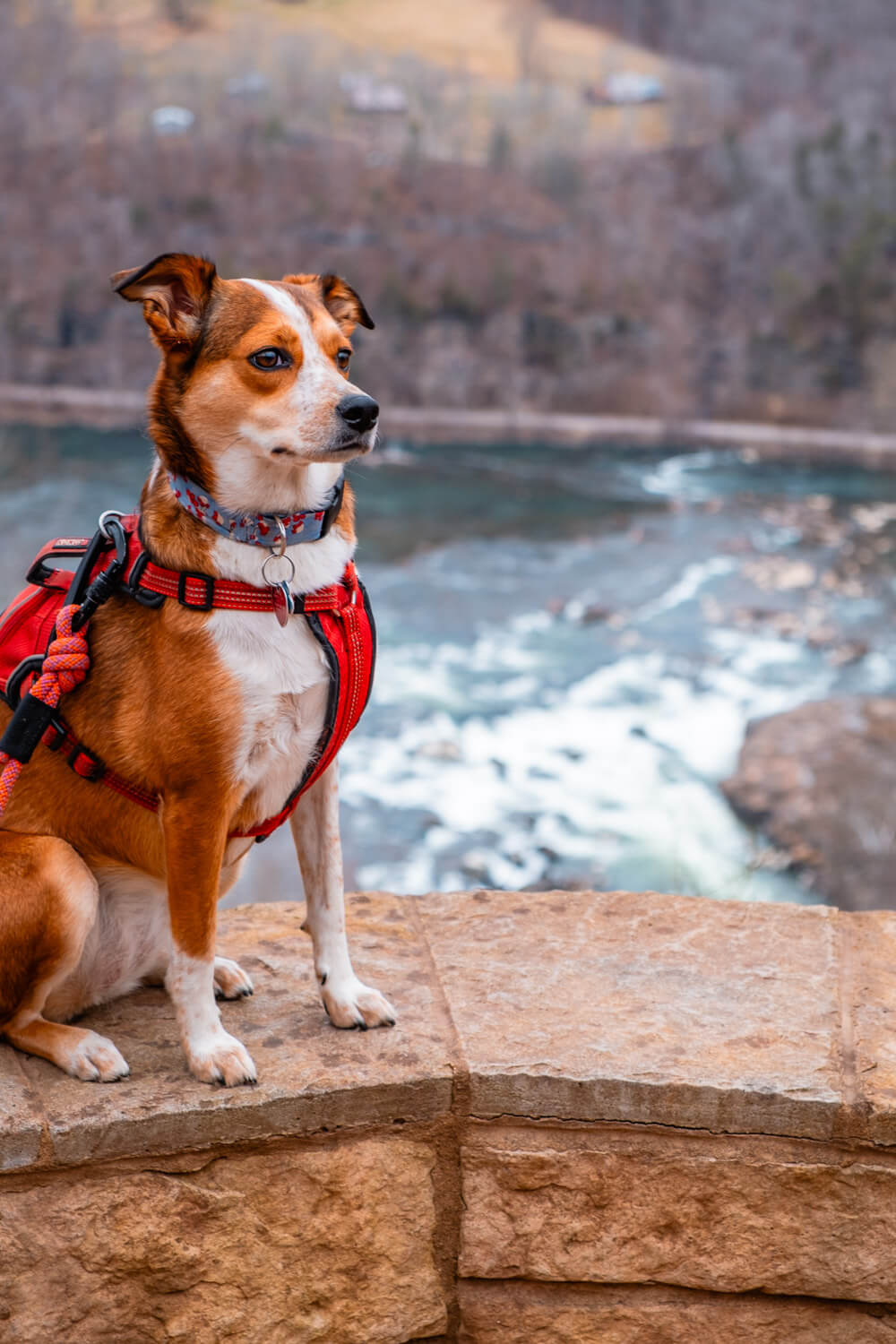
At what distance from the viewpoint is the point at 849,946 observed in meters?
2.69

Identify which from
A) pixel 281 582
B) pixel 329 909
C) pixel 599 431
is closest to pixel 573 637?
pixel 599 431

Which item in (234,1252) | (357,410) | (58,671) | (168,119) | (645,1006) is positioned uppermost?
(357,410)

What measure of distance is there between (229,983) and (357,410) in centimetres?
117

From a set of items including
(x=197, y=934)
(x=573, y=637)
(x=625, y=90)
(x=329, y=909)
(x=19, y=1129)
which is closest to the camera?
(x=19, y=1129)

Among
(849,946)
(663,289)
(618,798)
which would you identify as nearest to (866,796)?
(618,798)

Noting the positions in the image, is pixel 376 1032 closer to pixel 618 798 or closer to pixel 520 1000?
pixel 520 1000

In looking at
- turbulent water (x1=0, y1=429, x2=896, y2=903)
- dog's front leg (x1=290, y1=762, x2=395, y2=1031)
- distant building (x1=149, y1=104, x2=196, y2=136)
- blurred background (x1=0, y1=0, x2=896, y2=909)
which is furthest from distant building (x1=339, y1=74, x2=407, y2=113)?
dog's front leg (x1=290, y1=762, x2=395, y2=1031)

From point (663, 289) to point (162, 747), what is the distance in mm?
31964

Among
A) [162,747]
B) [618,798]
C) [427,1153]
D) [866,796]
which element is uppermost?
[162,747]

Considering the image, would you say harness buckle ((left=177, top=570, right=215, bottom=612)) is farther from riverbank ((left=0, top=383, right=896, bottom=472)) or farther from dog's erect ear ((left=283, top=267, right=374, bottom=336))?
riverbank ((left=0, top=383, right=896, bottom=472))

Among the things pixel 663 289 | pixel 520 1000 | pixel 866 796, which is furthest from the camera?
pixel 663 289

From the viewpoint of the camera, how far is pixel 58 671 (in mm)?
2135

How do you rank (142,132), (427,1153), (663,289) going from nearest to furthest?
(427,1153) < (142,132) < (663,289)

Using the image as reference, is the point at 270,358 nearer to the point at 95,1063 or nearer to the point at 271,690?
the point at 271,690
